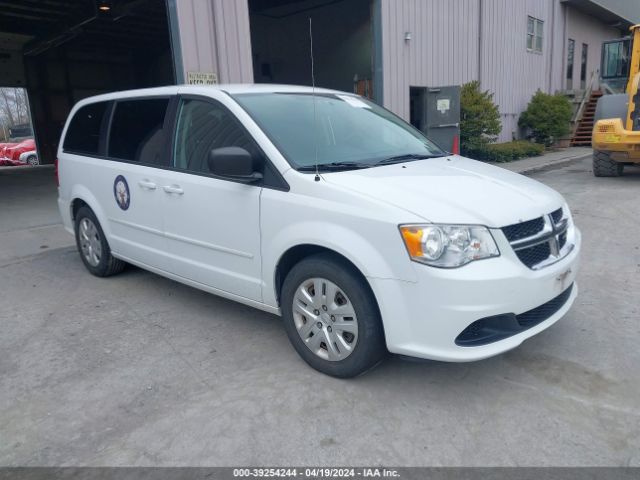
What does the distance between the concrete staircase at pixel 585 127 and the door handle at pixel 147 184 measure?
19.6m

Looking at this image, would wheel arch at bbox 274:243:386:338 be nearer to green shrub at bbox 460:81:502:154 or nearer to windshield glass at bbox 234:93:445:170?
windshield glass at bbox 234:93:445:170

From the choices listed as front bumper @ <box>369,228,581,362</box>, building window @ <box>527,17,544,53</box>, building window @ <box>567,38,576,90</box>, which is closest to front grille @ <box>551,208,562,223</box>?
front bumper @ <box>369,228,581,362</box>

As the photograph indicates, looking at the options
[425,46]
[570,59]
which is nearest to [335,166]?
[425,46]

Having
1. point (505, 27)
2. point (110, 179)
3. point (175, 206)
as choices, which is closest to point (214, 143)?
point (175, 206)

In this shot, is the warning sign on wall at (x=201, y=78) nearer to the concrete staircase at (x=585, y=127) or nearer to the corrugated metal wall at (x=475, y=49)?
the corrugated metal wall at (x=475, y=49)

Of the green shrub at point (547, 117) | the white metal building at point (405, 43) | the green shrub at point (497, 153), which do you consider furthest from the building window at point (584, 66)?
the green shrub at point (497, 153)

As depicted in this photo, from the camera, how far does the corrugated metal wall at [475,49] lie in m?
12.5

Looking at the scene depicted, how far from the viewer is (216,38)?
841cm

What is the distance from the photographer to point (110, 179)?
4879 millimetres

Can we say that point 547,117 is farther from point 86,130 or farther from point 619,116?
point 86,130

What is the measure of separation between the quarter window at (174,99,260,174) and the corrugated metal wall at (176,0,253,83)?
167 inches

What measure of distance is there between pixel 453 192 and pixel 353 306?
0.90 m

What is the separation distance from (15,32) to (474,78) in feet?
51.4

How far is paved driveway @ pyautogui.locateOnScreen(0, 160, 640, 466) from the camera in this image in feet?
8.75
